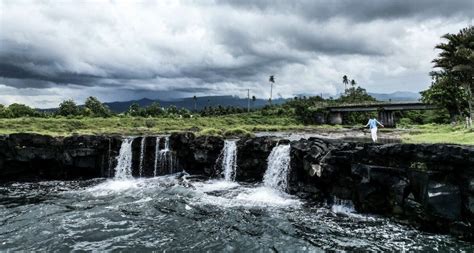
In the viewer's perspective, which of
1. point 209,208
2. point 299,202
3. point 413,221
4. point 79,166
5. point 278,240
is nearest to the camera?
point 278,240

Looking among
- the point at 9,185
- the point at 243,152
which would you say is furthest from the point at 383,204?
the point at 9,185

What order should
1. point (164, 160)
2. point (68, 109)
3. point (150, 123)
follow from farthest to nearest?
1. point (68, 109)
2. point (150, 123)
3. point (164, 160)

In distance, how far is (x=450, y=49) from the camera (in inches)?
1593

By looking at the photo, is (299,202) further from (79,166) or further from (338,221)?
(79,166)

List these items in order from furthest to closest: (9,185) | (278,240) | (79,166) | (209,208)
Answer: (79,166)
(9,185)
(209,208)
(278,240)

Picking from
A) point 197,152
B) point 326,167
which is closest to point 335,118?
point 197,152

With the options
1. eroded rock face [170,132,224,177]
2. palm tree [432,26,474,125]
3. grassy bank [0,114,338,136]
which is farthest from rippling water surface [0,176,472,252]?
palm tree [432,26,474,125]

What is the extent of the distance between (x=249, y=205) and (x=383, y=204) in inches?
326

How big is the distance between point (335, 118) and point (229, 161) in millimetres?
73123

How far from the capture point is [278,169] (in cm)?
2870

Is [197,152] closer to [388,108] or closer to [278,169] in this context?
[278,169]

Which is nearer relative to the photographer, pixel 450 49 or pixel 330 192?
pixel 330 192

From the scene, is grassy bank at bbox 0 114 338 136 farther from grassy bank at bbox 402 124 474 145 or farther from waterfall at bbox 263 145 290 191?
grassy bank at bbox 402 124 474 145

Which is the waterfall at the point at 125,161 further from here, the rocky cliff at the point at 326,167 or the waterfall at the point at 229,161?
the waterfall at the point at 229,161
